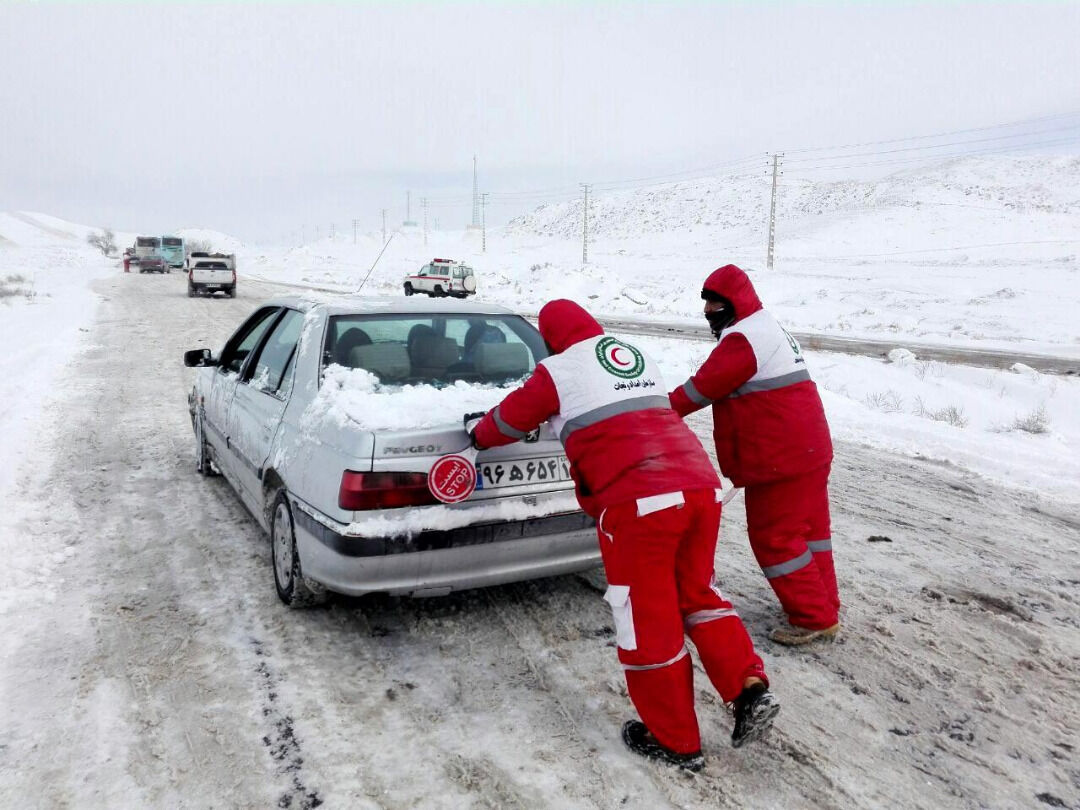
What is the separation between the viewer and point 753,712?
2.55m

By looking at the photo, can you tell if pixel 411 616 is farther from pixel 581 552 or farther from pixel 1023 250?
pixel 1023 250

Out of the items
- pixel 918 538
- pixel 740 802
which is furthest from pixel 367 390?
pixel 918 538

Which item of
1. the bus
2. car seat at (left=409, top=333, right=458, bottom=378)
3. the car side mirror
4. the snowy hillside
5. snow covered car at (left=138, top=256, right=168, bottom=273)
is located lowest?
the car side mirror

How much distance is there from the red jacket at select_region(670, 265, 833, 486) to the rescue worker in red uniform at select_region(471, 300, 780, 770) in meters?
0.69

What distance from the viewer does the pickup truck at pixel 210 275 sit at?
2661 centimetres

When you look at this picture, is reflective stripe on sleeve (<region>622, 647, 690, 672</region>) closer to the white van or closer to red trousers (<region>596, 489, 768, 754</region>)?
Result: red trousers (<region>596, 489, 768, 754</region>)

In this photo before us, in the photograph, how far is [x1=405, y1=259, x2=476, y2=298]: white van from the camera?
33031 mm

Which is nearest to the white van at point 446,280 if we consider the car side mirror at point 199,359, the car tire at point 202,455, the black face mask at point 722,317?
the car tire at point 202,455

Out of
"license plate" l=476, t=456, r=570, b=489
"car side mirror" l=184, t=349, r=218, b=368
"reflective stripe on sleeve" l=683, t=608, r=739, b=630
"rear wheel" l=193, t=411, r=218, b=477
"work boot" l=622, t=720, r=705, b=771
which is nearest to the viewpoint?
"work boot" l=622, t=720, r=705, b=771

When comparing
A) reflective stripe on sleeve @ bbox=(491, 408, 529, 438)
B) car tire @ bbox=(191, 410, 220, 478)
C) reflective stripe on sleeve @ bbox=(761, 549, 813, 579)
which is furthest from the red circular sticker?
car tire @ bbox=(191, 410, 220, 478)

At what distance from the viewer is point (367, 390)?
3.58 metres

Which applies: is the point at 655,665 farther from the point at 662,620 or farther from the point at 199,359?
the point at 199,359

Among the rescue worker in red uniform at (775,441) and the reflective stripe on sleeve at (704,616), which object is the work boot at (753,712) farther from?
the rescue worker in red uniform at (775,441)

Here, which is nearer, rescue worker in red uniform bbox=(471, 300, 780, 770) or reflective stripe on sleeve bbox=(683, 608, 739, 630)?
rescue worker in red uniform bbox=(471, 300, 780, 770)
